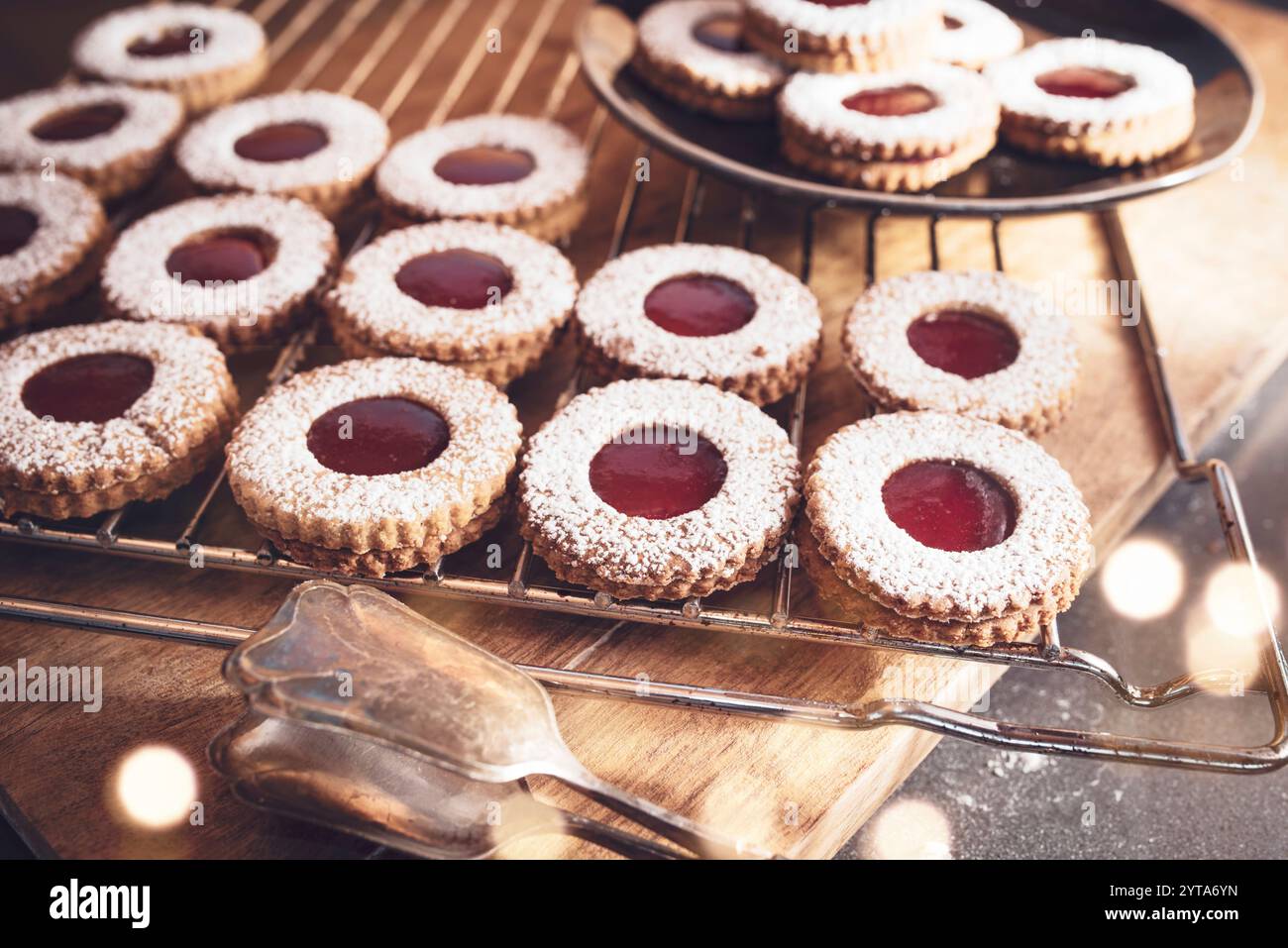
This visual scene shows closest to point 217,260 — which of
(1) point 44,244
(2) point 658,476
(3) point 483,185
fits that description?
(1) point 44,244

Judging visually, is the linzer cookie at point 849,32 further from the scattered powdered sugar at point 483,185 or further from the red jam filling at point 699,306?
the red jam filling at point 699,306

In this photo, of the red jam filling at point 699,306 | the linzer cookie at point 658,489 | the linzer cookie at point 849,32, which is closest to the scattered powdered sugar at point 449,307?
the red jam filling at point 699,306

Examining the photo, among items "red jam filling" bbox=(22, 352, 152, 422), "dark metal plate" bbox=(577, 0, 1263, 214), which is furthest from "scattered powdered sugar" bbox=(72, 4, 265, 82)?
"red jam filling" bbox=(22, 352, 152, 422)

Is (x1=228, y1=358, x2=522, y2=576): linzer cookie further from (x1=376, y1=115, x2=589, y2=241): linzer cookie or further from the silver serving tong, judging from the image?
(x1=376, y1=115, x2=589, y2=241): linzer cookie

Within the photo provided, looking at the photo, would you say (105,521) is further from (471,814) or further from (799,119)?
(799,119)
